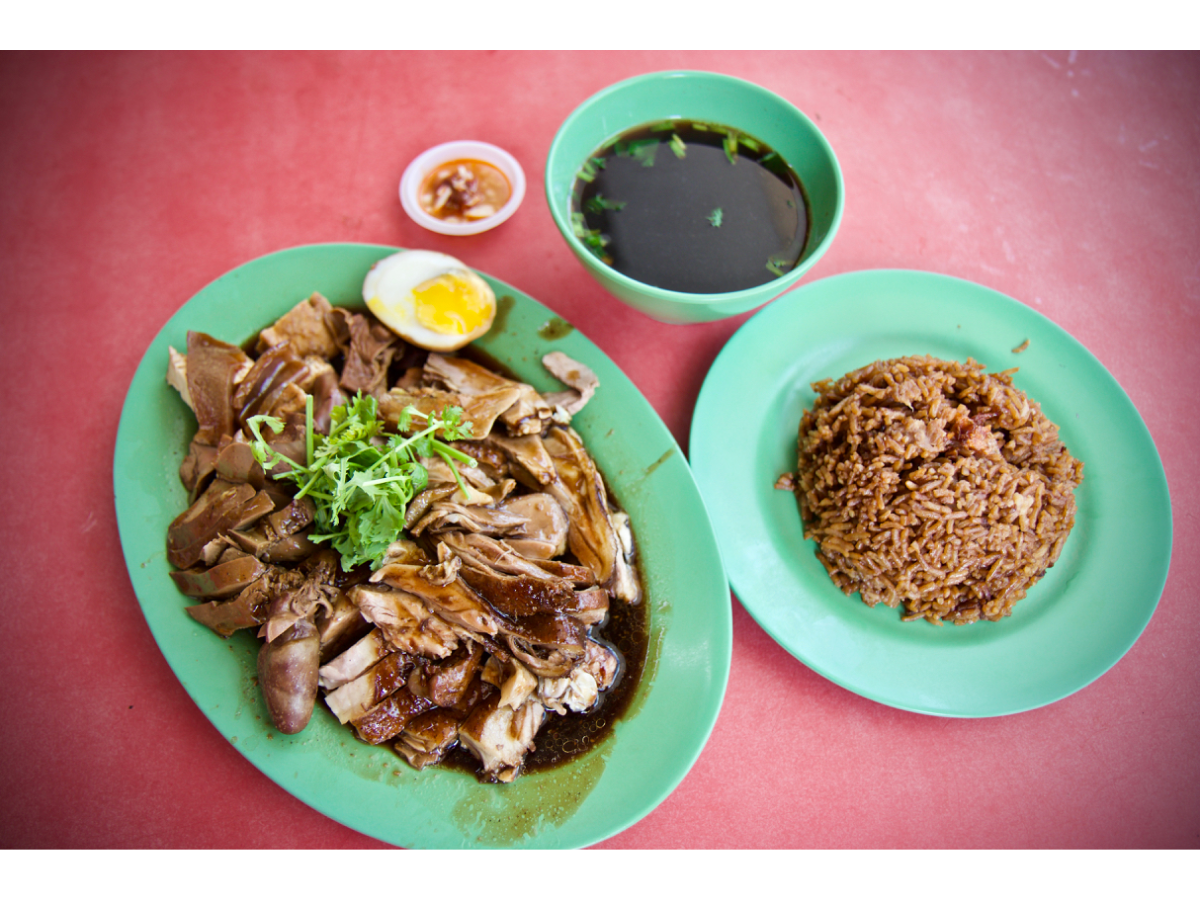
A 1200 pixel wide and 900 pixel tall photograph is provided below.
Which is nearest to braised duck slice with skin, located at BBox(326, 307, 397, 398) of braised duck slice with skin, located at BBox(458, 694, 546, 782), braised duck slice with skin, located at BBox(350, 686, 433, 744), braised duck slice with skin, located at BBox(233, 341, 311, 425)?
braised duck slice with skin, located at BBox(233, 341, 311, 425)

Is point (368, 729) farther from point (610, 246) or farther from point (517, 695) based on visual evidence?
point (610, 246)

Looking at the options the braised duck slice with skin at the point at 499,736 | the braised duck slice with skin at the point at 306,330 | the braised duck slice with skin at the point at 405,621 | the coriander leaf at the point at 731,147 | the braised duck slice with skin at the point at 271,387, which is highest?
the coriander leaf at the point at 731,147

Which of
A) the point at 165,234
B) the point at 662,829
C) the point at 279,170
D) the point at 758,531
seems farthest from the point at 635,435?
the point at 165,234

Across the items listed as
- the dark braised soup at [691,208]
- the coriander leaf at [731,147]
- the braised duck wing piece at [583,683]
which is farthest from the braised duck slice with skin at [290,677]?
the coriander leaf at [731,147]

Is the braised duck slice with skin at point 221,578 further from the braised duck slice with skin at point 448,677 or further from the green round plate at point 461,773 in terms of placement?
the braised duck slice with skin at point 448,677
